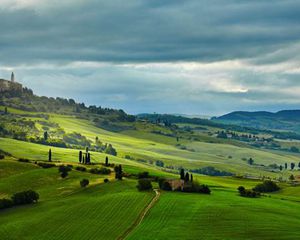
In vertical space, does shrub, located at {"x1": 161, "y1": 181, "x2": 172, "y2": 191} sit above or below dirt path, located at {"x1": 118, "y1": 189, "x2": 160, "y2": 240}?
above

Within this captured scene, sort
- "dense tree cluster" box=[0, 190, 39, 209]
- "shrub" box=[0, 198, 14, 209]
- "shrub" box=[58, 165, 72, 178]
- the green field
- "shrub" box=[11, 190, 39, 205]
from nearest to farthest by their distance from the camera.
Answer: the green field → "shrub" box=[0, 198, 14, 209] → "dense tree cluster" box=[0, 190, 39, 209] → "shrub" box=[11, 190, 39, 205] → "shrub" box=[58, 165, 72, 178]

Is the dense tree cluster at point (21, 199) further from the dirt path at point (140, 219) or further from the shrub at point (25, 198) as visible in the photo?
the dirt path at point (140, 219)

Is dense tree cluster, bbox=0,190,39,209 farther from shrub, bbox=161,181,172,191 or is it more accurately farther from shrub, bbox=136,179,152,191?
shrub, bbox=161,181,172,191

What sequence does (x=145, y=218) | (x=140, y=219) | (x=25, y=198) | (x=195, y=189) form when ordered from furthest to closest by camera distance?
(x=195, y=189) < (x=25, y=198) < (x=145, y=218) < (x=140, y=219)

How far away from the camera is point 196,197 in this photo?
470 ft

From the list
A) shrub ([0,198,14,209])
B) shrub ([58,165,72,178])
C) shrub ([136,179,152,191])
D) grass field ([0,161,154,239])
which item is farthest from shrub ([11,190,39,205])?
shrub ([58,165,72,178])

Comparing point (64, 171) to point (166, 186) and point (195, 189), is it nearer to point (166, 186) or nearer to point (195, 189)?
point (166, 186)

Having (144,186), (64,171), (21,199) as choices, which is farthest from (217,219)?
(64,171)

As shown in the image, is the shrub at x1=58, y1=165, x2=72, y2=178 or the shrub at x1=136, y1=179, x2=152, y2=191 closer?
the shrub at x1=136, y1=179, x2=152, y2=191

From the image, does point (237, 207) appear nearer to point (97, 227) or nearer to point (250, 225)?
point (250, 225)

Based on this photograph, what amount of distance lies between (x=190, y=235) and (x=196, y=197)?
35977 millimetres

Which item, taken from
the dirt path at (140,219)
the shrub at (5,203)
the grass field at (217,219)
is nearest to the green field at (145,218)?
the grass field at (217,219)

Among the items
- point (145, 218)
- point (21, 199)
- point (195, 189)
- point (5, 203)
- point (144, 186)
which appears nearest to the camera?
point (145, 218)

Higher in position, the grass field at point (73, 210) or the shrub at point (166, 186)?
the shrub at point (166, 186)
